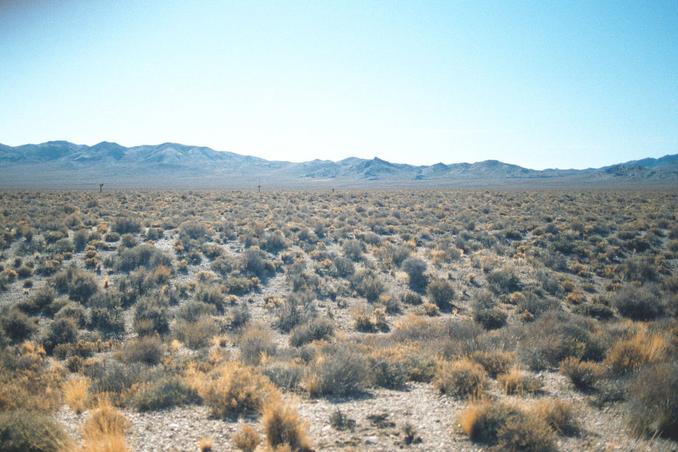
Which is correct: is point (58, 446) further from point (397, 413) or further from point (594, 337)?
point (594, 337)

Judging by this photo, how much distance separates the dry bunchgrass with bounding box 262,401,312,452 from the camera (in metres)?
5.29

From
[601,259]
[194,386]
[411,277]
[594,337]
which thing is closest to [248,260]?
[411,277]

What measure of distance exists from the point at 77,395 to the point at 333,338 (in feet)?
20.9

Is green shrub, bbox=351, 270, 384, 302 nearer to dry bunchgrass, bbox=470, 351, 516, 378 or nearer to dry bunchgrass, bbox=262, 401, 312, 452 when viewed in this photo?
dry bunchgrass, bbox=470, 351, 516, 378

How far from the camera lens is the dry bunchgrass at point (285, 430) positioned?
5.29 m

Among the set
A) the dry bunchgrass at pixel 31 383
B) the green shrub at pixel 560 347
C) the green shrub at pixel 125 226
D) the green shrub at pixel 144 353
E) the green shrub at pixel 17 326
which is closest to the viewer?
the dry bunchgrass at pixel 31 383

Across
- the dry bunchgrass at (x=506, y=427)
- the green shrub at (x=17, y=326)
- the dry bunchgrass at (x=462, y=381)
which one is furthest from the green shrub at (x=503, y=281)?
the green shrub at (x=17, y=326)

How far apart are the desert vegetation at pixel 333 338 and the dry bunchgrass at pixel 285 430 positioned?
29 mm

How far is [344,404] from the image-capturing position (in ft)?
21.8

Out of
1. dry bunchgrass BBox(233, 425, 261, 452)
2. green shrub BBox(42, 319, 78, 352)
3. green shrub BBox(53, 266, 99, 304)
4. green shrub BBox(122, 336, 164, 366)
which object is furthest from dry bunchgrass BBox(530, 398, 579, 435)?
green shrub BBox(53, 266, 99, 304)

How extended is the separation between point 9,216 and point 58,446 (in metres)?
30.3

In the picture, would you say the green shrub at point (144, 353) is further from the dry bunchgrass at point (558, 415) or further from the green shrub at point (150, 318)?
the dry bunchgrass at point (558, 415)

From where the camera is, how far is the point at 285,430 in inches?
214

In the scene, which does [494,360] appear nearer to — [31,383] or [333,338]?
[333,338]
